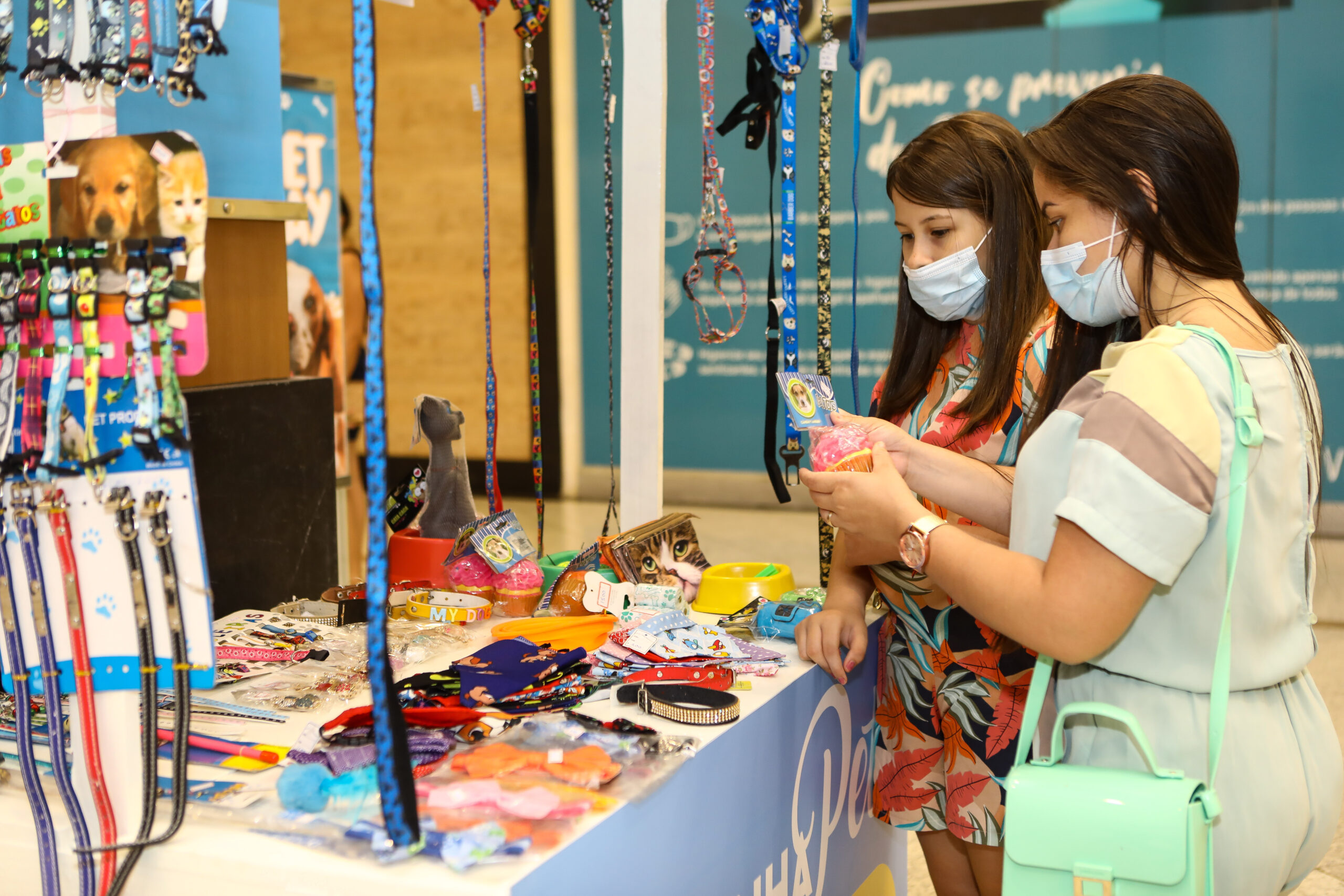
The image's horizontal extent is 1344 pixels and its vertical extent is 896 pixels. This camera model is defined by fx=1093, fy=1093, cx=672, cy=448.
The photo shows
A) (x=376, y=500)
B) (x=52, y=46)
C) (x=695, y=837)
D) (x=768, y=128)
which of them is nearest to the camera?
(x=376, y=500)

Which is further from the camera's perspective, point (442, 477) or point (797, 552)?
point (797, 552)

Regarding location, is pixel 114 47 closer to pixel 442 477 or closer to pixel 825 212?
pixel 442 477

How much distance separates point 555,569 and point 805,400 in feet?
2.28

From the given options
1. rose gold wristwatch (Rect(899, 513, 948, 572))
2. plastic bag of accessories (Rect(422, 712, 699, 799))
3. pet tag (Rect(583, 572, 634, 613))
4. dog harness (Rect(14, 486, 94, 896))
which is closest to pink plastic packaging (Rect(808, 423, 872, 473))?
rose gold wristwatch (Rect(899, 513, 948, 572))

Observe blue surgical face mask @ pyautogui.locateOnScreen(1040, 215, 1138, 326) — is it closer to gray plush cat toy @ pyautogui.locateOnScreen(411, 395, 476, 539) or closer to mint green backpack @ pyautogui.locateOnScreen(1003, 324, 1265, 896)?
mint green backpack @ pyautogui.locateOnScreen(1003, 324, 1265, 896)

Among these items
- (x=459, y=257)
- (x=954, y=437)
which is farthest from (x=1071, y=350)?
(x=459, y=257)

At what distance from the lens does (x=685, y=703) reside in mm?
1320

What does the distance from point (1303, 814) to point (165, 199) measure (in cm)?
122

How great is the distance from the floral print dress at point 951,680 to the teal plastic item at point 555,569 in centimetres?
45

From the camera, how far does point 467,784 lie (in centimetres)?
105

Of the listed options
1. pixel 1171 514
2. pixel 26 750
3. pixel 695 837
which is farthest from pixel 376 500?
pixel 1171 514

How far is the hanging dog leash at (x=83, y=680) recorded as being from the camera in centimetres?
101

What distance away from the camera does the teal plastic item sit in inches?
73.5

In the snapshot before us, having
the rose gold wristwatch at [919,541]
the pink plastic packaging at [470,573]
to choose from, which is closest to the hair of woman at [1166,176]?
the rose gold wristwatch at [919,541]
